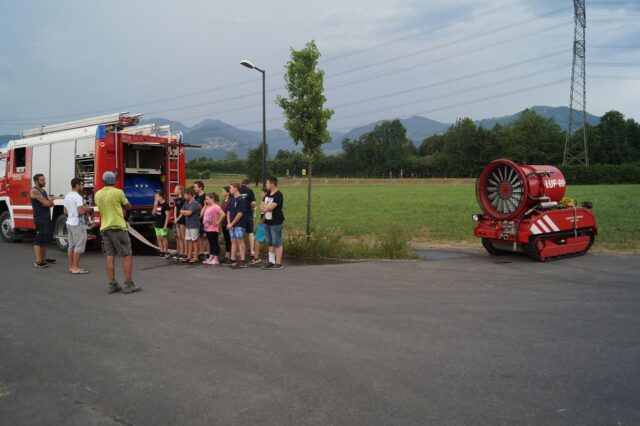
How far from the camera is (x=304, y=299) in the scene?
7.40 meters

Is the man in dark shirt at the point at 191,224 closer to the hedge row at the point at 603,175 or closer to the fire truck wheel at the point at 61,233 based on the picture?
the fire truck wheel at the point at 61,233

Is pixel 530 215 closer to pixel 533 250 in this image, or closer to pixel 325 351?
pixel 533 250

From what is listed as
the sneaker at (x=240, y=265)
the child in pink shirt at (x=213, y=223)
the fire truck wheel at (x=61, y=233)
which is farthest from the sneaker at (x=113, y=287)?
the fire truck wheel at (x=61, y=233)

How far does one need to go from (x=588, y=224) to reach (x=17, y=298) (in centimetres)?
1136

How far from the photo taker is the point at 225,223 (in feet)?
38.4

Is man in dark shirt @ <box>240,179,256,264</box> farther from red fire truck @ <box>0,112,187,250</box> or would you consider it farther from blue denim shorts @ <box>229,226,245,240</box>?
red fire truck @ <box>0,112,187,250</box>

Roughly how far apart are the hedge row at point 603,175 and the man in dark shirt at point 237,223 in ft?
183

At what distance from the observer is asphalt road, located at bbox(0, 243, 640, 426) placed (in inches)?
151

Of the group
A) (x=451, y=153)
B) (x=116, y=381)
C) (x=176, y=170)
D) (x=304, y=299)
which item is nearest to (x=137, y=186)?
(x=176, y=170)

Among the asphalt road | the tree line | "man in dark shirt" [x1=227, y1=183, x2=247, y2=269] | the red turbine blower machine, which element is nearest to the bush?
"man in dark shirt" [x1=227, y1=183, x2=247, y2=269]

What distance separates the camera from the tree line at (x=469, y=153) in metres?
89.1

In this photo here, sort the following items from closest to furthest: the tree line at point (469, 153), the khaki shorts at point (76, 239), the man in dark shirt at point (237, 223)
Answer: the khaki shorts at point (76, 239), the man in dark shirt at point (237, 223), the tree line at point (469, 153)

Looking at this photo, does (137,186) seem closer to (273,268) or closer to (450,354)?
(273,268)

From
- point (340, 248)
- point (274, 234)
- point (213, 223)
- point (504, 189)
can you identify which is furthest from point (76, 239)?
point (504, 189)
